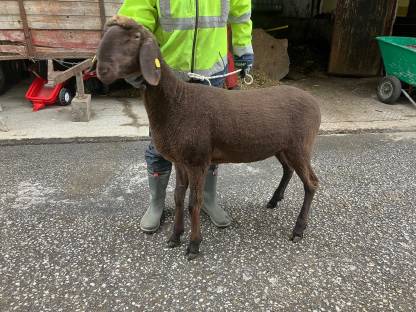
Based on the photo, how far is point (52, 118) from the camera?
5.93 meters

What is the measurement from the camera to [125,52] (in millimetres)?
2115

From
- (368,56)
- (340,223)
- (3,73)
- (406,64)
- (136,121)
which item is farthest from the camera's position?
(368,56)

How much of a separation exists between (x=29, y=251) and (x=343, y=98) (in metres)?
6.44

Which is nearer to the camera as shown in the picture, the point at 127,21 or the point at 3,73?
→ the point at 127,21

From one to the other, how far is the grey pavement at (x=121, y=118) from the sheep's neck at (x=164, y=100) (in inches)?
111

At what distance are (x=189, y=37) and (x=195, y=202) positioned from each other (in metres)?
1.26

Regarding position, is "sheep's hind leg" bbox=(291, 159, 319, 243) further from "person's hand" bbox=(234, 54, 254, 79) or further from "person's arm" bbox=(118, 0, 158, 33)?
"person's arm" bbox=(118, 0, 158, 33)

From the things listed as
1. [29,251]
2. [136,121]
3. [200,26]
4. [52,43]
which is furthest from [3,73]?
[200,26]

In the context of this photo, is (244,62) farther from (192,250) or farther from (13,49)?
(13,49)

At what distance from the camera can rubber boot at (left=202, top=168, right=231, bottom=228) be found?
333 centimetres

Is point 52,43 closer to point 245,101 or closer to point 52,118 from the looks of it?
point 52,118

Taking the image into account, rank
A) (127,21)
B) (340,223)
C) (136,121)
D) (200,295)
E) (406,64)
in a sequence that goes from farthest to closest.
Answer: (406,64)
(136,121)
(340,223)
(200,295)
(127,21)

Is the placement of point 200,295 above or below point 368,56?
below

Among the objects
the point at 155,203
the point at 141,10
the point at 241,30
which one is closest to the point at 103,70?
the point at 141,10
